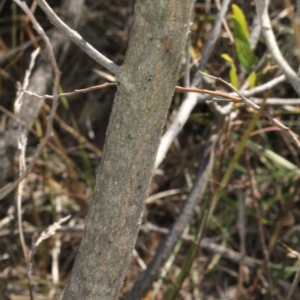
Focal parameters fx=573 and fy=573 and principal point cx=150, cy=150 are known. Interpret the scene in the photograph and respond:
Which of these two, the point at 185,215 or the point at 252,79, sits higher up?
the point at 252,79

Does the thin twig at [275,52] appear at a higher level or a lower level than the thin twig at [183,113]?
higher

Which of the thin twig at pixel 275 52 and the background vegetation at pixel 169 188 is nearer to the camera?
the thin twig at pixel 275 52

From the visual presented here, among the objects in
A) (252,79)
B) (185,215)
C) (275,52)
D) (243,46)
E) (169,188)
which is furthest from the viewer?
(169,188)

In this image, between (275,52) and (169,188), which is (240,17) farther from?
(169,188)

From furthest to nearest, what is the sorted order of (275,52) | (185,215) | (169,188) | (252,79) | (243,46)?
(169,188) → (185,215) → (243,46) → (252,79) → (275,52)

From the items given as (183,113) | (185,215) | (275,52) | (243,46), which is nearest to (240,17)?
(243,46)

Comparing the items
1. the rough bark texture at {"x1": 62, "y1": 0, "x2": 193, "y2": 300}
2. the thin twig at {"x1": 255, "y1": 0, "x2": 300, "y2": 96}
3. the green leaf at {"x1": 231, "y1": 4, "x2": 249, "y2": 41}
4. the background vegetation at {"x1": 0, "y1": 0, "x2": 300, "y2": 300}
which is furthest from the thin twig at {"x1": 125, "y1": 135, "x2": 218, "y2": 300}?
the thin twig at {"x1": 255, "y1": 0, "x2": 300, "y2": 96}

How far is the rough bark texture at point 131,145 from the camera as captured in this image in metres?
0.73

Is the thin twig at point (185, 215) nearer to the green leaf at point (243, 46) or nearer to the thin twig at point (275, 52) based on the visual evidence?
the green leaf at point (243, 46)

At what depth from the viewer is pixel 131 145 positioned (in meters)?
0.77

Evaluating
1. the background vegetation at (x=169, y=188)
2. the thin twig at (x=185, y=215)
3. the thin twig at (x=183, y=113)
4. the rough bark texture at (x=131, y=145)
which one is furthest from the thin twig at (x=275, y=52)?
the background vegetation at (x=169, y=188)

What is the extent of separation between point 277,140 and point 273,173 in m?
0.22

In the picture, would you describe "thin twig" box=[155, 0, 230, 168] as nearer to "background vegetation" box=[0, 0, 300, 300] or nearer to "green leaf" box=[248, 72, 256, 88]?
"green leaf" box=[248, 72, 256, 88]

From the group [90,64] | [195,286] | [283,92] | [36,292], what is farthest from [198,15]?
[36,292]
